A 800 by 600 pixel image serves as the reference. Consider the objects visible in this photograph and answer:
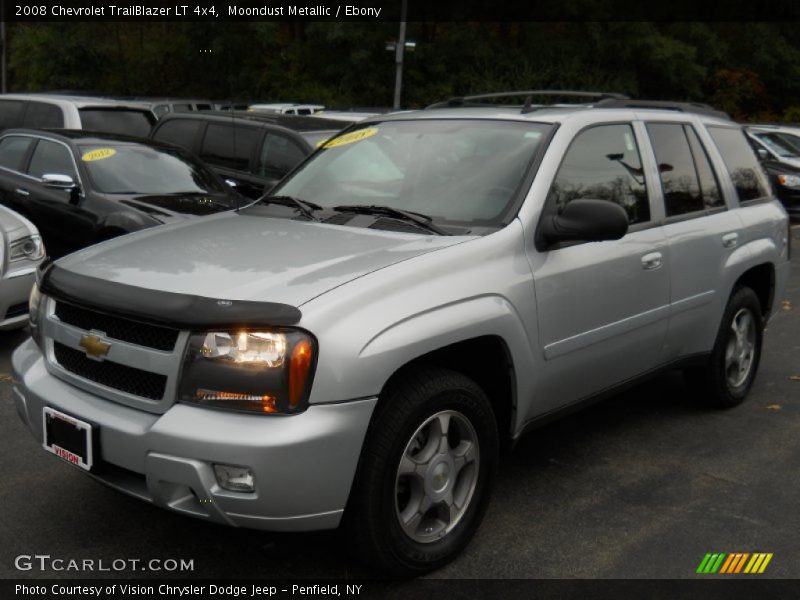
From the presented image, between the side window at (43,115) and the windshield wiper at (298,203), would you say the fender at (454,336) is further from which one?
the side window at (43,115)

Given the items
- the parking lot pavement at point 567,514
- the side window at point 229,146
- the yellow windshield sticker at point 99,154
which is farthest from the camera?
the side window at point 229,146

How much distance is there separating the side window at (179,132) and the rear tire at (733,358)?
739 cm

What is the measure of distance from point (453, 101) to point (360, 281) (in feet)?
7.71

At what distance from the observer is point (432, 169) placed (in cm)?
438

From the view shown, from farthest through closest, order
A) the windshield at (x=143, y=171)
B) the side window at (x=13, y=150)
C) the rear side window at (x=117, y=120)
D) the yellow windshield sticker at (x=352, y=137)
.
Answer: the rear side window at (x=117, y=120) → the side window at (x=13, y=150) → the windshield at (x=143, y=171) → the yellow windshield sticker at (x=352, y=137)

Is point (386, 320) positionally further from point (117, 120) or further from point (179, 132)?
point (117, 120)

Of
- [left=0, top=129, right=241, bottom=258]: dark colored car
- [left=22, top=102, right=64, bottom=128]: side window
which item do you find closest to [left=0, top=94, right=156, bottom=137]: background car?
[left=22, top=102, right=64, bottom=128]: side window

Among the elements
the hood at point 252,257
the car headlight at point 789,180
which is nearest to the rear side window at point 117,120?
the hood at point 252,257

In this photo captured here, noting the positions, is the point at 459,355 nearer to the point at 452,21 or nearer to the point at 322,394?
the point at 322,394

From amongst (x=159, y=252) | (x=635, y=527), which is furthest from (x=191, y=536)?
(x=635, y=527)

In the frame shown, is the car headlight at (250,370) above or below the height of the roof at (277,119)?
above

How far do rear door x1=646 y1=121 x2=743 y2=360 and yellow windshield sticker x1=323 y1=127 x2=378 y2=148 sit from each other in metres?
1.43

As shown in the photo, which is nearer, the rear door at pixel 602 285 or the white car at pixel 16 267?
the rear door at pixel 602 285

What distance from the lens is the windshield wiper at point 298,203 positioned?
4.35 metres
